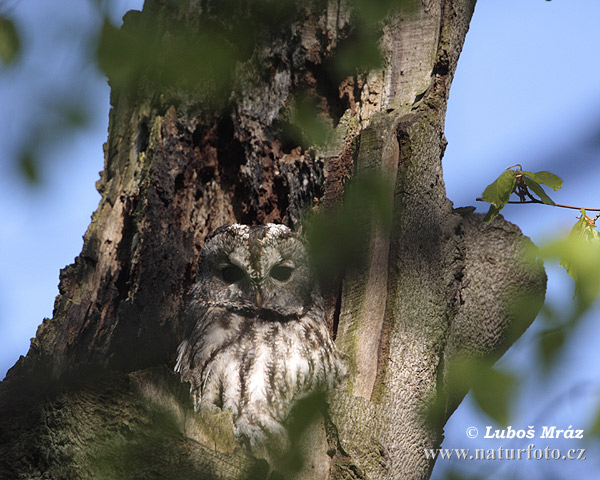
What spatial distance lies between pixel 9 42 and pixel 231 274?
179 cm

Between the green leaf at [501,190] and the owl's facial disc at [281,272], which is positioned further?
the owl's facial disc at [281,272]

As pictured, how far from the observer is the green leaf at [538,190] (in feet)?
8.74

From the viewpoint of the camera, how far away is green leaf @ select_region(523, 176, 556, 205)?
8.74 ft

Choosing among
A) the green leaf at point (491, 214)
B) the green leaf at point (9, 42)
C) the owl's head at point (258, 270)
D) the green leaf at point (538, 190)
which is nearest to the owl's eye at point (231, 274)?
the owl's head at point (258, 270)

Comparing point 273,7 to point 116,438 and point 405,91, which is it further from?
point 116,438

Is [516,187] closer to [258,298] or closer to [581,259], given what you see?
[581,259]

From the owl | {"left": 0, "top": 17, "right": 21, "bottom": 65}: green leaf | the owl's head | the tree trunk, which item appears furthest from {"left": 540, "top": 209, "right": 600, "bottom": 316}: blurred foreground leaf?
{"left": 0, "top": 17, "right": 21, "bottom": 65}: green leaf

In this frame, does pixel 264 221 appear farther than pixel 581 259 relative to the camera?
Yes

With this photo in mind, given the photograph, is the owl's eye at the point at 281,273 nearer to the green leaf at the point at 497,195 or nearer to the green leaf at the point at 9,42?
the green leaf at the point at 497,195

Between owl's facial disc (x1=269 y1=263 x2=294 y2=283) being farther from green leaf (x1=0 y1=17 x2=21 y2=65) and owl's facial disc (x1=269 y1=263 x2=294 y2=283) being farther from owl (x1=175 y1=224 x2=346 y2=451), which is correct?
green leaf (x1=0 y1=17 x2=21 y2=65)

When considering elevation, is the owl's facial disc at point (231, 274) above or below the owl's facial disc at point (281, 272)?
below

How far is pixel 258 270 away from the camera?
342 cm

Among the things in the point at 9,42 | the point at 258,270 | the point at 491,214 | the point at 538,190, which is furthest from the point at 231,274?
the point at 9,42

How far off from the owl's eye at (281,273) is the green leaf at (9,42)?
5.83ft
